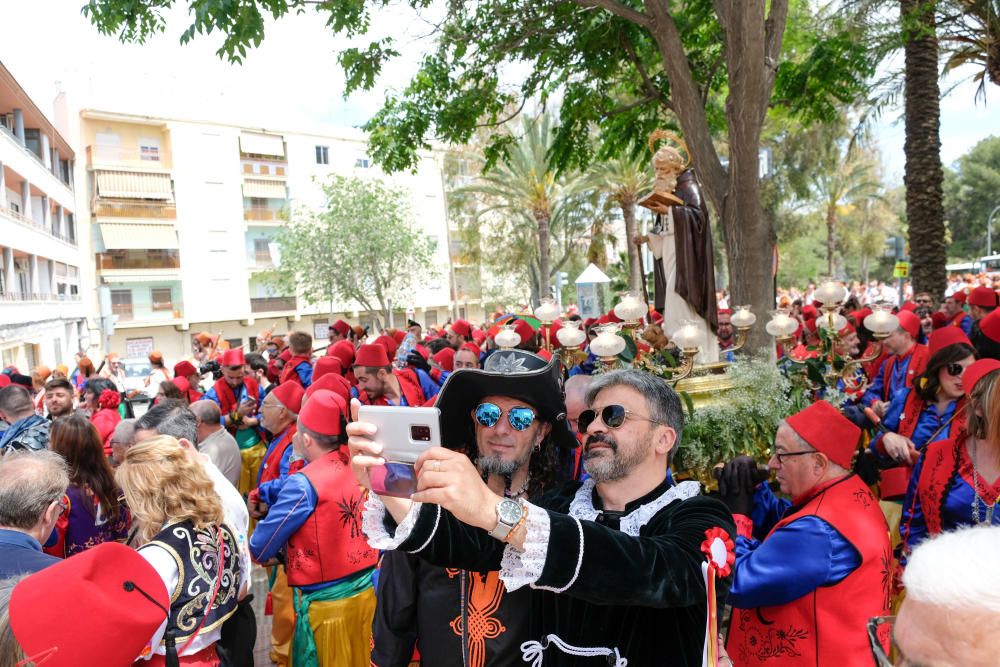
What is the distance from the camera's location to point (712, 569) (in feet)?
5.84

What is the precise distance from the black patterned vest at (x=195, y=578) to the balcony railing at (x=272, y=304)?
136ft

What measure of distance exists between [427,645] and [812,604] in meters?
1.47

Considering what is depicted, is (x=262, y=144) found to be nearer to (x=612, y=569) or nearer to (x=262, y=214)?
(x=262, y=214)

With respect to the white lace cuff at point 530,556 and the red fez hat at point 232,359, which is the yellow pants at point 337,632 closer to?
the white lace cuff at point 530,556

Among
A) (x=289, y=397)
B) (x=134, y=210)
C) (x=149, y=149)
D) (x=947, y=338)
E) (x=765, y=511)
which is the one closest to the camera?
(x=765, y=511)

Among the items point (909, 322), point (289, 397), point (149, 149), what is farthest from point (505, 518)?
point (149, 149)

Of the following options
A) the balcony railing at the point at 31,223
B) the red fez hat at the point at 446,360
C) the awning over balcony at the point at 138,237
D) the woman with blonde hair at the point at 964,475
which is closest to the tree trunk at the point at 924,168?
the red fez hat at the point at 446,360

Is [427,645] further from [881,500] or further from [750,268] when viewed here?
[750,268]

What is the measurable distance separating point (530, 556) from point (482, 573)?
0.89 meters

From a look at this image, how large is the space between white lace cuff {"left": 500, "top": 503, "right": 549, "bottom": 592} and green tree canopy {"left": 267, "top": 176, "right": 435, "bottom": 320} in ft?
108

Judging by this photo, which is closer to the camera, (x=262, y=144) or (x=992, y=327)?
(x=992, y=327)

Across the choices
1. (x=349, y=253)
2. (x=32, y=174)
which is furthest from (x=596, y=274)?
(x=32, y=174)

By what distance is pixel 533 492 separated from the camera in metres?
2.89

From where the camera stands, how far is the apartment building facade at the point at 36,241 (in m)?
23.9
